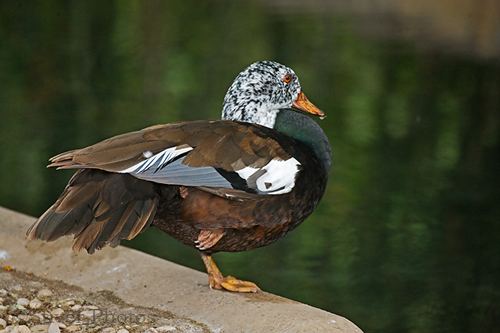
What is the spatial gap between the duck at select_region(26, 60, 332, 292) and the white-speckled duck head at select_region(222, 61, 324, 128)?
97 millimetres

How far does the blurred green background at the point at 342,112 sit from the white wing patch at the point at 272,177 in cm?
232

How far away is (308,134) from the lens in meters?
4.16

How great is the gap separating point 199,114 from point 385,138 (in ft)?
4.91

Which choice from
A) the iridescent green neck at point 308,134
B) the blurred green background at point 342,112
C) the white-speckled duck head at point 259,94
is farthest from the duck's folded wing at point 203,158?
the blurred green background at point 342,112

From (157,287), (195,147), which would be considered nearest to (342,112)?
(157,287)

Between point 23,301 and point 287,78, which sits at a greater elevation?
point 287,78

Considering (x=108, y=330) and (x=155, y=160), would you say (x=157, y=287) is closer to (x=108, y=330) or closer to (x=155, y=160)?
(x=108, y=330)

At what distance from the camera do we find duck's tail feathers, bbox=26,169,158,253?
11.8ft

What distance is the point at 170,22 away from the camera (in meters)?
13.5

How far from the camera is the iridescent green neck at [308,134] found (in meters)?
4.14

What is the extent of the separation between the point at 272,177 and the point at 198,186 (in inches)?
10.3

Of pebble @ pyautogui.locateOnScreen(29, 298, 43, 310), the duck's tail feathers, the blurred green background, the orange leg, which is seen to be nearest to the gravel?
pebble @ pyautogui.locateOnScreen(29, 298, 43, 310)

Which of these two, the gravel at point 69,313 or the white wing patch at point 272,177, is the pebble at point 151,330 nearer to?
the gravel at point 69,313

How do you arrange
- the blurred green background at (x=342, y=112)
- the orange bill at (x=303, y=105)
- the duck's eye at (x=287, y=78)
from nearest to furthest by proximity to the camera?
the duck's eye at (x=287, y=78) → the orange bill at (x=303, y=105) → the blurred green background at (x=342, y=112)
